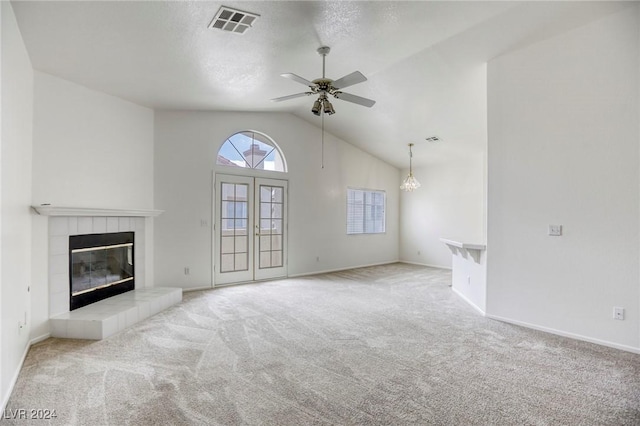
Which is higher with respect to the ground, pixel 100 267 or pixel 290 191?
pixel 290 191

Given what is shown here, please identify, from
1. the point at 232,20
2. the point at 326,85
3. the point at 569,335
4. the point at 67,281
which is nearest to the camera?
the point at 232,20

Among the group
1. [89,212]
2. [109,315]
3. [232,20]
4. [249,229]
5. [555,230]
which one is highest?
[232,20]

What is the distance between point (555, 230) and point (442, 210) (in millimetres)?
4710

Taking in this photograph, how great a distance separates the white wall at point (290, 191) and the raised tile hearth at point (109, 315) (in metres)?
0.93

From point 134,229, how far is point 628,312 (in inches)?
232

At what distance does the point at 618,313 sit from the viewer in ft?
10.6

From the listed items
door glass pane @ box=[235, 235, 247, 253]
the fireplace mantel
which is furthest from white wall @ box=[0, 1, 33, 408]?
door glass pane @ box=[235, 235, 247, 253]

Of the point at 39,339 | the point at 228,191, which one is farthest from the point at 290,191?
the point at 39,339

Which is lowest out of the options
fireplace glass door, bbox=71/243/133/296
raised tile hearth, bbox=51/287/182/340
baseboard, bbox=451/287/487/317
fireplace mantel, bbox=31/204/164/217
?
baseboard, bbox=451/287/487/317

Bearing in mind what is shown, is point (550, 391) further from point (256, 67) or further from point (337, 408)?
point (256, 67)

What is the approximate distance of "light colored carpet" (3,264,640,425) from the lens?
7.06 ft

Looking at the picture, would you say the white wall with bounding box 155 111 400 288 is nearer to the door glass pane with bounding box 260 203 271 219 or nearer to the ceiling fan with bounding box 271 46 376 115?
the door glass pane with bounding box 260 203 271 219

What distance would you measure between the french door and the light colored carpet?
1.71 m

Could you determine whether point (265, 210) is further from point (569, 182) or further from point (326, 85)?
point (569, 182)
